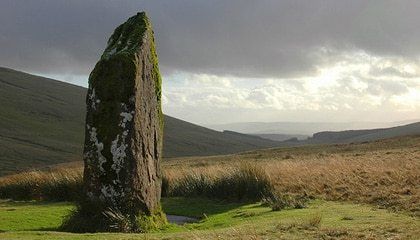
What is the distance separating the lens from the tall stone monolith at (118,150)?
15.4 meters

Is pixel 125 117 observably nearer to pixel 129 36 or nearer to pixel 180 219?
pixel 129 36

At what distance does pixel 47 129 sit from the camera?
12225 cm

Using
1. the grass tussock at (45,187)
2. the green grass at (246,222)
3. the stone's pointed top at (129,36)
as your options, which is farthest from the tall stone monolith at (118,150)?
the grass tussock at (45,187)

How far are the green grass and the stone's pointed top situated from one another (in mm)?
5587

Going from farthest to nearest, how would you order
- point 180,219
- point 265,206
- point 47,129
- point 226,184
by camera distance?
point 47,129 < point 226,184 < point 265,206 < point 180,219

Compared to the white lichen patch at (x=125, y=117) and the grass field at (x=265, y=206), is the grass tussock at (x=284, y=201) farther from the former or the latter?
the white lichen patch at (x=125, y=117)

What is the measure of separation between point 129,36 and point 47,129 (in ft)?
362

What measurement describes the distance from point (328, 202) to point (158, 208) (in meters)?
6.44

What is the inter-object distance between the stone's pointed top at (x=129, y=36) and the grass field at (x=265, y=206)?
559cm

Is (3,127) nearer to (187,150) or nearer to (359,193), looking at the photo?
(187,150)

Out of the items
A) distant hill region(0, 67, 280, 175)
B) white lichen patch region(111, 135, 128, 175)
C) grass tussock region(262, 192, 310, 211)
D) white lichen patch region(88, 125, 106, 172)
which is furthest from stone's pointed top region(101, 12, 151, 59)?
distant hill region(0, 67, 280, 175)

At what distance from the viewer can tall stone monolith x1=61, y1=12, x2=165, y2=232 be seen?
15.4 meters

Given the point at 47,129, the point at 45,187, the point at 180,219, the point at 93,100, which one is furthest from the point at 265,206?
the point at 47,129

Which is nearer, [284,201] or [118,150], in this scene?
[118,150]
